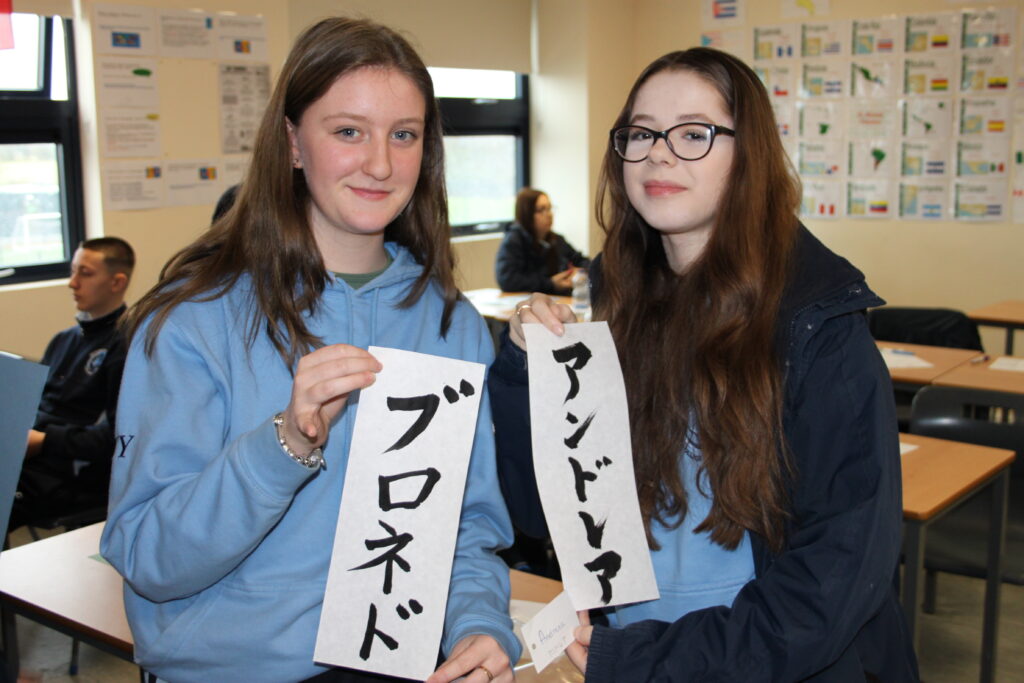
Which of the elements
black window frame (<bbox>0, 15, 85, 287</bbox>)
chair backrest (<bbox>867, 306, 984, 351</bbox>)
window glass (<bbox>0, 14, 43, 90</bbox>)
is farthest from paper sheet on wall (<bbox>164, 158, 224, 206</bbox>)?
chair backrest (<bbox>867, 306, 984, 351</bbox>)

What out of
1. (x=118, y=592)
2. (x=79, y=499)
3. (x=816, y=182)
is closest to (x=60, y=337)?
(x=79, y=499)

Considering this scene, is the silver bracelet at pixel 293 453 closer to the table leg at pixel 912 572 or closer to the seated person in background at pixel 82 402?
the table leg at pixel 912 572

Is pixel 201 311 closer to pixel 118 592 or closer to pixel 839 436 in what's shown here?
pixel 839 436

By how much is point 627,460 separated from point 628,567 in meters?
0.14

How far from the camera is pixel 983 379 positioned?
3830mm

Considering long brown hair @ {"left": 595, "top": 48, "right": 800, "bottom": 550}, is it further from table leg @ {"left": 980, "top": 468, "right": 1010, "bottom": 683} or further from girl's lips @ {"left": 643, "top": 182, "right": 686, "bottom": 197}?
table leg @ {"left": 980, "top": 468, "right": 1010, "bottom": 683}

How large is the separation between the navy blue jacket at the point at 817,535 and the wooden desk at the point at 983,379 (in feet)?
8.96

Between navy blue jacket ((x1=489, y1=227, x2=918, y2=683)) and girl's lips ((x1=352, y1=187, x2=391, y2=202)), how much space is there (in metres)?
0.54

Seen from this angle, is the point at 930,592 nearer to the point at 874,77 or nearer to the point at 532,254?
the point at 532,254

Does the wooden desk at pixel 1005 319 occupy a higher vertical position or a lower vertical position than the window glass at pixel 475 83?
lower

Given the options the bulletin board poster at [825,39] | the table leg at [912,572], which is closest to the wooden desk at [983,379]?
the table leg at [912,572]

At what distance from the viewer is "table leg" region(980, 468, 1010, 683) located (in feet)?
9.04

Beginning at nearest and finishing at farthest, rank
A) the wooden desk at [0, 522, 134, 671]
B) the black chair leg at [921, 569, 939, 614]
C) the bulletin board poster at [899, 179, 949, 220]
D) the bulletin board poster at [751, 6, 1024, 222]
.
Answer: the wooden desk at [0, 522, 134, 671], the black chair leg at [921, 569, 939, 614], the bulletin board poster at [751, 6, 1024, 222], the bulletin board poster at [899, 179, 949, 220]

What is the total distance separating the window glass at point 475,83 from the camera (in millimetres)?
7000
